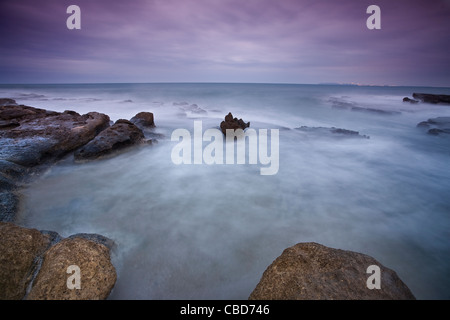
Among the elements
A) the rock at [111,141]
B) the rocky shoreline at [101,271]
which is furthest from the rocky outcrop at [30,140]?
the rocky shoreline at [101,271]

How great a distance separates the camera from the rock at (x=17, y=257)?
2.25 m

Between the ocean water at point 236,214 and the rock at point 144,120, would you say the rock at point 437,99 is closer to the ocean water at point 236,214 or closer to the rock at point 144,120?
the ocean water at point 236,214

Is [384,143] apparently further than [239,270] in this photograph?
Yes

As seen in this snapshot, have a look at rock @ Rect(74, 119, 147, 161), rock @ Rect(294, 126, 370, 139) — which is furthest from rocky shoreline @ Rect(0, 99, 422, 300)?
rock @ Rect(294, 126, 370, 139)

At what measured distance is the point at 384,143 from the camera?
31.0ft

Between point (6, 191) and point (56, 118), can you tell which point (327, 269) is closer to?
point (6, 191)

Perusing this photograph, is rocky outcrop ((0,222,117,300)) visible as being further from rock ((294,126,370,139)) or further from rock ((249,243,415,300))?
rock ((294,126,370,139))

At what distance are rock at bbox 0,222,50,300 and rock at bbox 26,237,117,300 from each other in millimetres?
150

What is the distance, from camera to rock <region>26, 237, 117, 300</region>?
2.16 metres

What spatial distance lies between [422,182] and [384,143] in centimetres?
422

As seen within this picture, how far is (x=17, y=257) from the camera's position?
2.46 meters

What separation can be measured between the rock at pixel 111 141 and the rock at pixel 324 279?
20.8 feet
